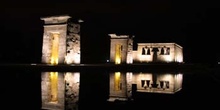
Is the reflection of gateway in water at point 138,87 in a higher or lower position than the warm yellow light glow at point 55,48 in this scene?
lower

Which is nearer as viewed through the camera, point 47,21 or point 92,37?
point 47,21

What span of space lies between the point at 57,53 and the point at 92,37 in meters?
21.8

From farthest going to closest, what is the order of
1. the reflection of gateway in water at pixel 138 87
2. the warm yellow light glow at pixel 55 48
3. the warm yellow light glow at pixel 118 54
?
the warm yellow light glow at pixel 118 54 < the warm yellow light glow at pixel 55 48 < the reflection of gateway in water at pixel 138 87

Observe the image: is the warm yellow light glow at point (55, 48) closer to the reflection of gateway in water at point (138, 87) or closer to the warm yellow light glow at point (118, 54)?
the warm yellow light glow at point (118, 54)

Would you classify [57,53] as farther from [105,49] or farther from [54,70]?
[105,49]

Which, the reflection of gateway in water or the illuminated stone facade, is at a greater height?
the illuminated stone facade

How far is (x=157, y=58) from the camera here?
36156mm

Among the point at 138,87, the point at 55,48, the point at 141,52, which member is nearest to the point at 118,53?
the point at 141,52

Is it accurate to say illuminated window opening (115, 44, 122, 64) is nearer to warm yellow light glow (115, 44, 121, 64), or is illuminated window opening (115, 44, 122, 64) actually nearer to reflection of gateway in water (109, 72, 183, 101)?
warm yellow light glow (115, 44, 121, 64)

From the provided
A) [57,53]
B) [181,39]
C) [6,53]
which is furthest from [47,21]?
[181,39]

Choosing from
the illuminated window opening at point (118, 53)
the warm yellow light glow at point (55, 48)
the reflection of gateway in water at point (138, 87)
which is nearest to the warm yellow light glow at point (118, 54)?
the illuminated window opening at point (118, 53)

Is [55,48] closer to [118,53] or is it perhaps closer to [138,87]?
[118,53]

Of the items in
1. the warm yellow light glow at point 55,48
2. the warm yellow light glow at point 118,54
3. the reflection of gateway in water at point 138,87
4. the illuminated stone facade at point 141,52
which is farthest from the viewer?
the warm yellow light glow at point 118,54

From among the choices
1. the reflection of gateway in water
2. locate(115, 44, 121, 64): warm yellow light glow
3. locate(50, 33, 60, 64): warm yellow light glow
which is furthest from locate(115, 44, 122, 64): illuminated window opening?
the reflection of gateway in water
